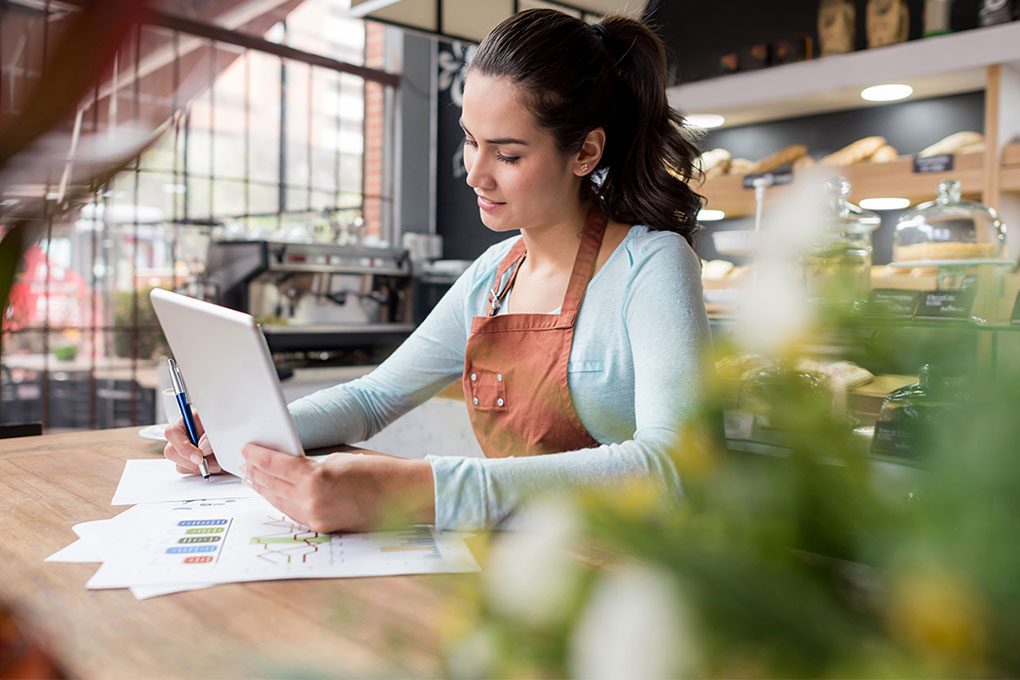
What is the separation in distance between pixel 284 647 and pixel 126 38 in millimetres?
549

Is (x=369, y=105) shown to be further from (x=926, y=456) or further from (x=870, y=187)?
(x=926, y=456)

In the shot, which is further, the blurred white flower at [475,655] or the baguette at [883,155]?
the baguette at [883,155]

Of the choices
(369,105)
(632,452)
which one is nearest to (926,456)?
(632,452)

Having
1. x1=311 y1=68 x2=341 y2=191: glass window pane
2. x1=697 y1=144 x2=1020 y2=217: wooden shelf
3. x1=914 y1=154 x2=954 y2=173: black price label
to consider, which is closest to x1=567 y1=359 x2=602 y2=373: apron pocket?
x1=697 y1=144 x2=1020 y2=217: wooden shelf

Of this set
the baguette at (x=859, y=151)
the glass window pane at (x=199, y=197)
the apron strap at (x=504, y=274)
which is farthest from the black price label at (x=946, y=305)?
the glass window pane at (x=199, y=197)

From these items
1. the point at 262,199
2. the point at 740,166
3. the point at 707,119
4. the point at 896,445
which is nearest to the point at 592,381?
the point at 896,445

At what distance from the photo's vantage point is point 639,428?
1.09 m

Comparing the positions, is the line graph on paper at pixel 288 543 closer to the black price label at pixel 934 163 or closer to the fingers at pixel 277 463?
the fingers at pixel 277 463

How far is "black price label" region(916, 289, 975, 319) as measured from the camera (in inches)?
54.4

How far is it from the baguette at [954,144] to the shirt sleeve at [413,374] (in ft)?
8.04

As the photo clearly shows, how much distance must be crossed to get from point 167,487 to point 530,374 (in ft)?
1.80

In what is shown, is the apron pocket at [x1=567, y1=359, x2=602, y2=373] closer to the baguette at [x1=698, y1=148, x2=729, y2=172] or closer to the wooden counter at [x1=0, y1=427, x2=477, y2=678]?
the wooden counter at [x1=0, y1=427, x2=477, y2=678]

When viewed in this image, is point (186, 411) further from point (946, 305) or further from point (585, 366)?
point (946, 305)

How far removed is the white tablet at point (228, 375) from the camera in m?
0.86
